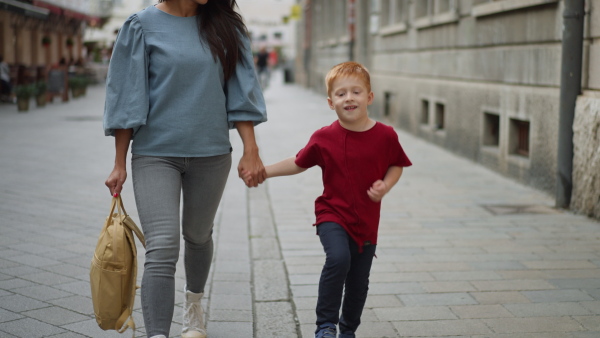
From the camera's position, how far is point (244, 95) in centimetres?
368

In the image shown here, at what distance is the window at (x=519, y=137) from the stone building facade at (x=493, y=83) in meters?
0.01

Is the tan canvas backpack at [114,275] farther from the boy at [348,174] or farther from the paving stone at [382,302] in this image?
the paving stone at [382,302]

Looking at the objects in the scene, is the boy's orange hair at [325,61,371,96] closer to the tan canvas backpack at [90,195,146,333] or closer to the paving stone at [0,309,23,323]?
the tan canvas backpack at [90,195,146,333]

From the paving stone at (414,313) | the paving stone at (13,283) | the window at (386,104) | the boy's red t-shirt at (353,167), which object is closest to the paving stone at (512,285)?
the paving stone at (414,313)

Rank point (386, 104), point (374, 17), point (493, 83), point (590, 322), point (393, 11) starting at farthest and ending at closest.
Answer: point (374, 17)
point (386, 104)
point (393, 11)
point (493, 83)
point (590, 322)

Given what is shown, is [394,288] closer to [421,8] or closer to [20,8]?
[421,8]

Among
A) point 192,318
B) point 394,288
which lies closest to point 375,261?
point 394,288

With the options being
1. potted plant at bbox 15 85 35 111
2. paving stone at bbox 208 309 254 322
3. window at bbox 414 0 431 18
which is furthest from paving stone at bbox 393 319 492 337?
potted plant at bbox 15 85 35 111

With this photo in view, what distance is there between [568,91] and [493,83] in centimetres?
277

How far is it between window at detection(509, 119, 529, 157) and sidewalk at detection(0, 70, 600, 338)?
1.54 ft

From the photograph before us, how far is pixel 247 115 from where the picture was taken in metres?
3.70

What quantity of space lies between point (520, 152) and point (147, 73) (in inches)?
275

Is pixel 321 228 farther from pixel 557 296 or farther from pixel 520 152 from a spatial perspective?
pixel 520 152

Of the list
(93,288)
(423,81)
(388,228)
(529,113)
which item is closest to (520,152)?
(529,113)
